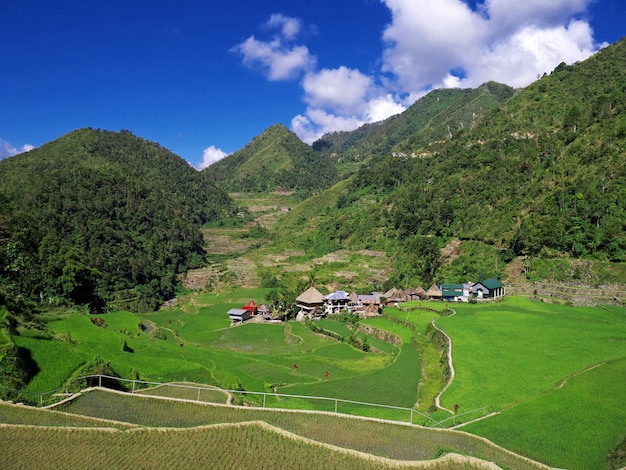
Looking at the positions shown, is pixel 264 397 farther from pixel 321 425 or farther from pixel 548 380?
pixel 548 380

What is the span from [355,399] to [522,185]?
5796 cm

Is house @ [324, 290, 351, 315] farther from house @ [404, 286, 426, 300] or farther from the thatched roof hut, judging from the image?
house @ [404, 286, 426, 300]

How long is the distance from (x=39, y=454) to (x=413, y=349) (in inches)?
1202

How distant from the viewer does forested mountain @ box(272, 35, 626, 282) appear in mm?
51375

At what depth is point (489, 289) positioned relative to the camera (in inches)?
1999

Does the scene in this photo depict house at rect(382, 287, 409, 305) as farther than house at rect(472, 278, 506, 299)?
Yes

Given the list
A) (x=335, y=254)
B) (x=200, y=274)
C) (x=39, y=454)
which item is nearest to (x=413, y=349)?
(x=39, y=454)

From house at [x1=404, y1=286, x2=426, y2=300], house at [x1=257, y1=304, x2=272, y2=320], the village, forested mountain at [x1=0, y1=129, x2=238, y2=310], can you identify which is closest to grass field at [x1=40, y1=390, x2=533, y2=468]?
forested mountain at [x1=0, y1=129, x2=238, y2=310]

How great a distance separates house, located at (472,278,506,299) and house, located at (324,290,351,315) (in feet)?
56.2

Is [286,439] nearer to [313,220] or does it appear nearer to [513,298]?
[513,298]

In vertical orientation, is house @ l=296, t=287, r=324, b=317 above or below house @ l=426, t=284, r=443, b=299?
below

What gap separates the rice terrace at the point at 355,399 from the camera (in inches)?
441

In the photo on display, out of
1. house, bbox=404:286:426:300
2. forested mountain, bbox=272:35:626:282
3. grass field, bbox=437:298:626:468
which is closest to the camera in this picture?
grass field, bbox=437:298:626:468

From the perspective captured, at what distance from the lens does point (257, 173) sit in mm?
199750
